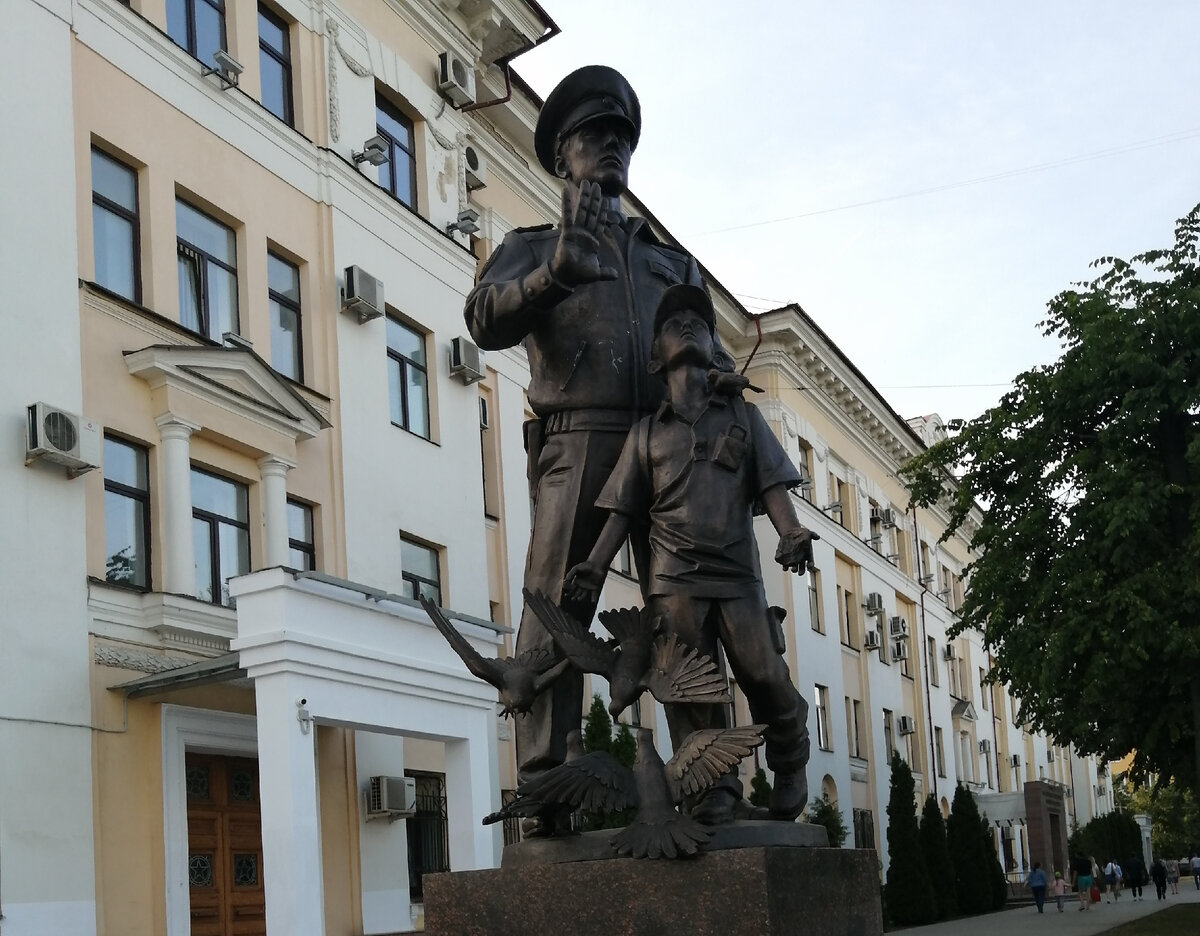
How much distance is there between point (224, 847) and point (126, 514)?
3754mm

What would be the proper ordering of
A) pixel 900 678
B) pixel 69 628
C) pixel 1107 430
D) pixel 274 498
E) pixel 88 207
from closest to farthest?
pixel 69 628
pixel 88 207
pixel 274 498
pixel 1107 430
pixel 900 678

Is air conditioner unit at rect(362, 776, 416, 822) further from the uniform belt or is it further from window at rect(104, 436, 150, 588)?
the uniform belt

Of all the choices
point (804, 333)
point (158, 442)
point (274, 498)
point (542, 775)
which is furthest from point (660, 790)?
point (804, 333)

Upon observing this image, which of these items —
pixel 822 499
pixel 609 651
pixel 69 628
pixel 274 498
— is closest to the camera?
pixel 609 651

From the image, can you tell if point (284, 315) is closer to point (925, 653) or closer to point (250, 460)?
point (250, 460)

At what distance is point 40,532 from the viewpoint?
1548cm

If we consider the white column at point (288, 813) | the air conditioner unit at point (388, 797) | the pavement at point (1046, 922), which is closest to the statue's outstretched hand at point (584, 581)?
the white column at point (288, 813)

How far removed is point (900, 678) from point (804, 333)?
1295 cm

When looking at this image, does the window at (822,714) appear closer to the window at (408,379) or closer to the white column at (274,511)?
the window at (408,379)

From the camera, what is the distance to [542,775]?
17.8 feet

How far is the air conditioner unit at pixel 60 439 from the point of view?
15344mm

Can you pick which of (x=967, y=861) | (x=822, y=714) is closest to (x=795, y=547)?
(x=822, y=714)

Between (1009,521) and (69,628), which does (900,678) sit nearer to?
(1009,521)

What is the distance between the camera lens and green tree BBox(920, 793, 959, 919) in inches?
1452
